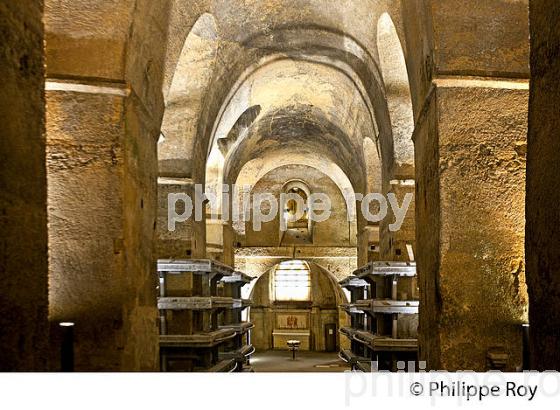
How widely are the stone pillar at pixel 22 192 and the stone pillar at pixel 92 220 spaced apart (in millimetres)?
2082

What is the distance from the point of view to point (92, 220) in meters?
5.50

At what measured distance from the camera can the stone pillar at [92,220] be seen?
540 centimetres

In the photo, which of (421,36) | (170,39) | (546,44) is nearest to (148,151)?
(170,39)

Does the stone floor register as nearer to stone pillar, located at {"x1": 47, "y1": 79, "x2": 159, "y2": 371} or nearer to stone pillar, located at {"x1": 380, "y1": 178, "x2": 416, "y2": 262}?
stone pillar, located at {"x1": 380, "y1": 178, "x2": 416, "y2": 262}

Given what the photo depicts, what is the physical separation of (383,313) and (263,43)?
535cm

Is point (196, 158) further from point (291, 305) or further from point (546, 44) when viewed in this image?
point (291, 305)

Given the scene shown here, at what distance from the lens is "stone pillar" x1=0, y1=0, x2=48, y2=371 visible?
299 centimetres

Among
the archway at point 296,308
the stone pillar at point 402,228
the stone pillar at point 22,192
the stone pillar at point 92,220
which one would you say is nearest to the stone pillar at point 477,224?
the stone pillar at point 92,220

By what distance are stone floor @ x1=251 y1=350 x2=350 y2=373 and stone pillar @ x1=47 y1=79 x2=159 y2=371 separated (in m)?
11.1

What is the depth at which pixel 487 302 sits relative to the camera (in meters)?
5.62

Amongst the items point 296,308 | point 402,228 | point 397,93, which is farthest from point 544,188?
point 296,308

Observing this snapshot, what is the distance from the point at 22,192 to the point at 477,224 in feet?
13.3

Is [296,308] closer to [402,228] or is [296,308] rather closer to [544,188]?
[402,228]

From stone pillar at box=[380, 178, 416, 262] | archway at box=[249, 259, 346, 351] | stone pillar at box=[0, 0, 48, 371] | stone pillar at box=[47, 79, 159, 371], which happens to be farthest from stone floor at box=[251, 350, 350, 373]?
stone pillar at box=[0, 0, 48, 371]
